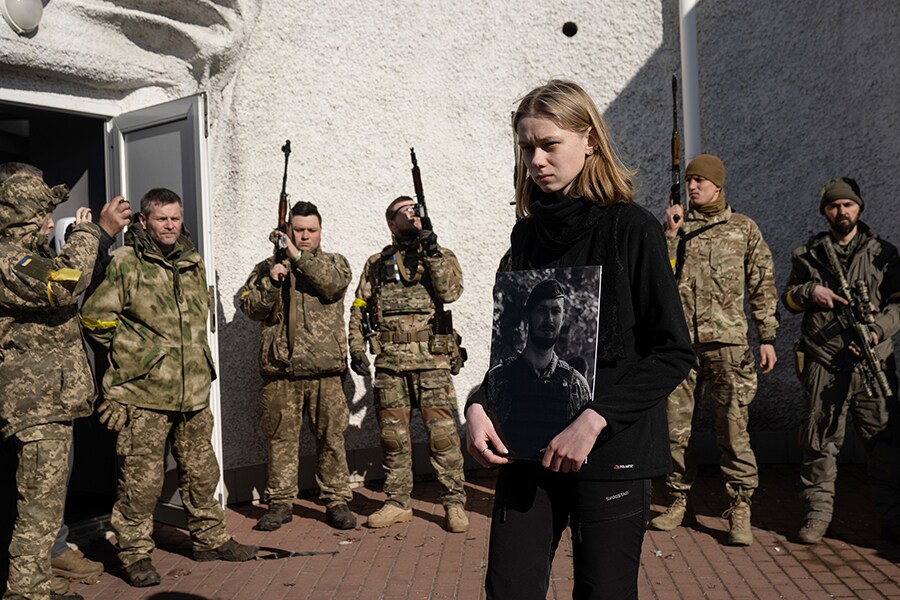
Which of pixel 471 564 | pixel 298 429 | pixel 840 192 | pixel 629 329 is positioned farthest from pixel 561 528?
pixel 298 429

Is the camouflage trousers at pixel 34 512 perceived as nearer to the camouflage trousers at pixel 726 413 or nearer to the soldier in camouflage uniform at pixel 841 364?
the camouflage trousers at pixel 726 413

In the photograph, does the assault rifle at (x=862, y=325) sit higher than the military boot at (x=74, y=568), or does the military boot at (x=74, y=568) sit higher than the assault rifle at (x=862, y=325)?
the assault rifle at (x=862, y=325)

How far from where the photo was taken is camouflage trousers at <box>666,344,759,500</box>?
203 inches

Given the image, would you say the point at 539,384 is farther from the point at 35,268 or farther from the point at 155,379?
the point at 155,379

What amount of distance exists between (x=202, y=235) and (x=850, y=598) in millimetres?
3955

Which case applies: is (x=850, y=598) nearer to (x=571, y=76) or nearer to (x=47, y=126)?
(x=571, y=76)

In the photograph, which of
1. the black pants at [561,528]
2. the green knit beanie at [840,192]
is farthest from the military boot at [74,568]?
the green knit beanie at [840,192]

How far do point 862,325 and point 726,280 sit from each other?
0.77m

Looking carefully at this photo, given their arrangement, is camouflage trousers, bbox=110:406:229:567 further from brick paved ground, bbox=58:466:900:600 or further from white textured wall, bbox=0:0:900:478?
white textured wall, bbox=0:0:900:478

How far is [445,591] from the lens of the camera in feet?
14.3

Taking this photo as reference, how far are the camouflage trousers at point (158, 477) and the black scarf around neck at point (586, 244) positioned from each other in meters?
3.21

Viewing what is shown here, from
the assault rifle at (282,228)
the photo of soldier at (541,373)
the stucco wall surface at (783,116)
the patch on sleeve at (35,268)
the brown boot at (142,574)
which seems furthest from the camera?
the stucco wall surface at (783,116)

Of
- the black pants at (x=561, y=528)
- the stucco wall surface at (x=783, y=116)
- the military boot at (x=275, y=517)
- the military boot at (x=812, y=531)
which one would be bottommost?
the military boot at (x=275, y=517)

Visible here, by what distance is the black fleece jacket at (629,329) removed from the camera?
1.92 meters
